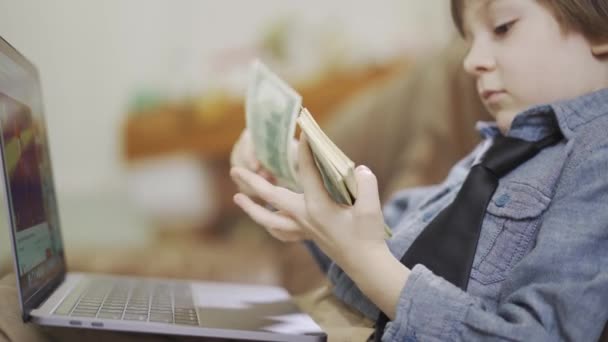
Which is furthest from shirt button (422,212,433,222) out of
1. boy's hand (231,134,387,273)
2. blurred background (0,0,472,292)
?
blurred background (0,0,472,292)

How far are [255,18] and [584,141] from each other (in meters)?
1.97

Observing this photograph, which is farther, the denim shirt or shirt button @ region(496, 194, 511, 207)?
shirt button @ region(496, 194, 511, 207)

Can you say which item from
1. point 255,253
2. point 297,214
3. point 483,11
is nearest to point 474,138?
point 483,11

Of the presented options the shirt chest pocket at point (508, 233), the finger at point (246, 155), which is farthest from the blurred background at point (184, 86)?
the shirt chest pocket at point (508, 233)

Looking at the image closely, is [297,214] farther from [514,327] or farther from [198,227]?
[198,227]

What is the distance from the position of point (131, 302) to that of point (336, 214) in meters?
0.30

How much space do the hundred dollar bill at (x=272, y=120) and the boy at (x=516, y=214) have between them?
0.07 meters

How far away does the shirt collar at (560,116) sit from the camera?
2.42 feet

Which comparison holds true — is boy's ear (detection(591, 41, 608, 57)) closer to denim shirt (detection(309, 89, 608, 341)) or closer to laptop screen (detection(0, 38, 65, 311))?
denim shirt (detection(309, 89, 608, 341))

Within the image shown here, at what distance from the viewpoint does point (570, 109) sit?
2.44 feet

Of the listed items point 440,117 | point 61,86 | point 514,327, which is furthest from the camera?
point 61,86

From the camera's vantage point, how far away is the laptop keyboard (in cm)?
67

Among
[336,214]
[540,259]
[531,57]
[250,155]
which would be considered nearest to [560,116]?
[531,57]

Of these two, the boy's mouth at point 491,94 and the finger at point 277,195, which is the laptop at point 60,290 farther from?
the boy's mouth at point 491,94
